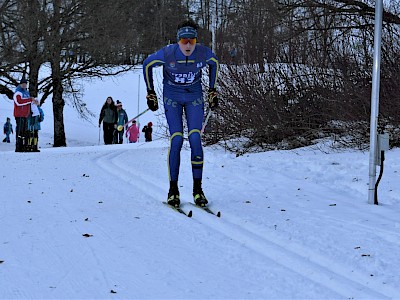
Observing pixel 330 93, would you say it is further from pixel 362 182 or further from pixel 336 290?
pixel 336 290

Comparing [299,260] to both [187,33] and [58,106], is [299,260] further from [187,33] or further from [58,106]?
[58,106]

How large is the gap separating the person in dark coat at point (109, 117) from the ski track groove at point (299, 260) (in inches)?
526

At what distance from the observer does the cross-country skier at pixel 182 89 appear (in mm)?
5266

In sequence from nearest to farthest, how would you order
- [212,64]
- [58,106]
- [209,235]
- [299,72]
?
1. [209,235]
2. [212,64]
3. [299,72]
4. [58,106]

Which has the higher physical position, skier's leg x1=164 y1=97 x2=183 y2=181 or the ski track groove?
skier's leg x1=164 y1=97 x2=183 y2=181

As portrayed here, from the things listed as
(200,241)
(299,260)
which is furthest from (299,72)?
(299,260)

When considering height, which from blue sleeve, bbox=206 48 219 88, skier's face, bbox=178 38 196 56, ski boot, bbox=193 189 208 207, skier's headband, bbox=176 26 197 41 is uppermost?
skier's headband, bbox=176 26 197 41

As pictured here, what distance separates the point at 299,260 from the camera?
335 cm

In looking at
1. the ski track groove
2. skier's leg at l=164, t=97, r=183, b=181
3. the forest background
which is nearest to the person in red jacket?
the forest background

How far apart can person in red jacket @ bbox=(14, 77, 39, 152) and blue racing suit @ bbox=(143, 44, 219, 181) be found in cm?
808

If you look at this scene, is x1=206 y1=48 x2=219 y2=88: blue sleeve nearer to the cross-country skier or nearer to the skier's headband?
the cross-country skier

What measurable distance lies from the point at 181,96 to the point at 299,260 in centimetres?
251

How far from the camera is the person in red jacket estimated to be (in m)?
12.7

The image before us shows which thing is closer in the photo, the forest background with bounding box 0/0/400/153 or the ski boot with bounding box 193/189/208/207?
the ski boot with bounding box 193/189/208/207
